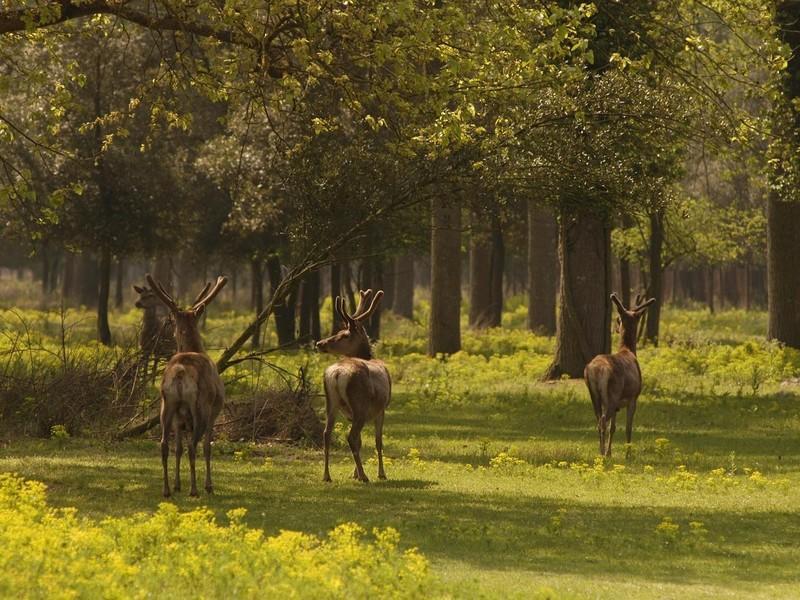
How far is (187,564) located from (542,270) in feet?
120

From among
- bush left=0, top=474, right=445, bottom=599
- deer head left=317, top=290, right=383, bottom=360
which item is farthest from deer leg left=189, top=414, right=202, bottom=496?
bush left=0, top=474, right=445, bottom=599

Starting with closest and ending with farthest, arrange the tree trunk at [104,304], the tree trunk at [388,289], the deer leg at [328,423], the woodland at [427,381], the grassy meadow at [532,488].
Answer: the woodland at [427,381], the grassy meadow at [532,488], the deer leg at [328,423], the tree trunk at [104,304], the tree trunk at [388,289]

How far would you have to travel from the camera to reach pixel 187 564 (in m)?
11.2

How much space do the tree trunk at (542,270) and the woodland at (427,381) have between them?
5429 mm

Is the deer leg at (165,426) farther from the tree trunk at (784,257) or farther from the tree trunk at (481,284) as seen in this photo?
the tree trunk at (481,284)

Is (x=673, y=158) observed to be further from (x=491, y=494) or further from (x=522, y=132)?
(x=491, y=494)

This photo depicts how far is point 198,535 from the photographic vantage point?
40.4ft

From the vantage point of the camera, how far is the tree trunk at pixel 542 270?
154ft

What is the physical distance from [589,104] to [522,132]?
109 inches

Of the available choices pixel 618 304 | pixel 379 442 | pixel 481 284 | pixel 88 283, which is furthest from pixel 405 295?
pixel 379 442

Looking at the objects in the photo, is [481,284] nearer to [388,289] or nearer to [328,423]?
[388,289]

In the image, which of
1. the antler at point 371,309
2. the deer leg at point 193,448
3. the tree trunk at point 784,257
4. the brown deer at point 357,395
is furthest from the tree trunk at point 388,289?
the deer leg at point 193,448

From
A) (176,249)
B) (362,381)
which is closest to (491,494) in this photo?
(362,381)

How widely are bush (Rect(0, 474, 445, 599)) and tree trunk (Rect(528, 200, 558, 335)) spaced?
1326 inches
